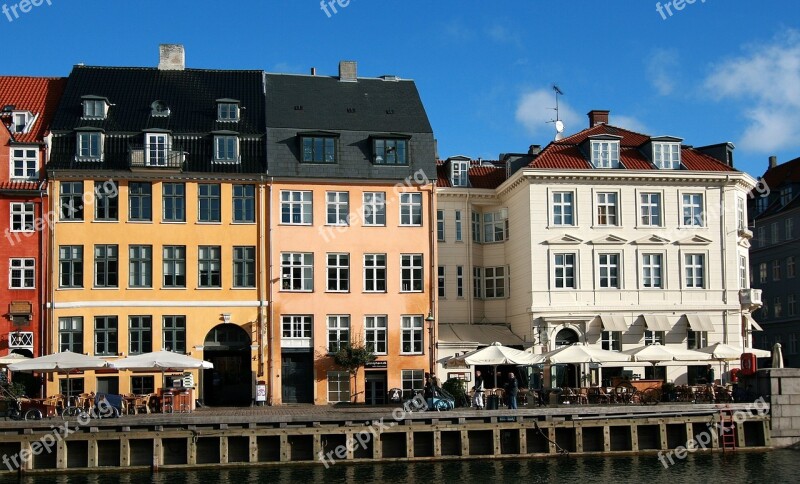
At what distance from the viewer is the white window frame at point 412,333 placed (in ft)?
180

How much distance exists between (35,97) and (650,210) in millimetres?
31816

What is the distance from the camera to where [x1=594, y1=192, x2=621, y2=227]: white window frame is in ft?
189

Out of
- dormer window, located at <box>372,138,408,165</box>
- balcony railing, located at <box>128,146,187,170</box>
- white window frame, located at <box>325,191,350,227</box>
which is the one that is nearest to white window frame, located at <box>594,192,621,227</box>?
dormer window, located at <box>372,138,408,165</box>

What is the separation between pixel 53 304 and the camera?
5169 cm

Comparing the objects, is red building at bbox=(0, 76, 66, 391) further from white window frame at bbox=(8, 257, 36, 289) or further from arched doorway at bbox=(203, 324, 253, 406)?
arched doorway at bbox=(203, 324, 253, 406)

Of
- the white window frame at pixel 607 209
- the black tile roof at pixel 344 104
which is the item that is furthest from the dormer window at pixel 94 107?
the white window frame at pixel 607 209

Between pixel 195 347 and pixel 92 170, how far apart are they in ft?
31.2

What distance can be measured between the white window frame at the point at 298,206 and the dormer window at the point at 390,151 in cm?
388

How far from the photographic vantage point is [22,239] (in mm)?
51969

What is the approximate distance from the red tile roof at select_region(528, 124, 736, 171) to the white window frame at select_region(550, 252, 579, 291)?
4410 mm

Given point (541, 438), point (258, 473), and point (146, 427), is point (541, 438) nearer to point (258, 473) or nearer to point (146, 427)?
point (258, 473)

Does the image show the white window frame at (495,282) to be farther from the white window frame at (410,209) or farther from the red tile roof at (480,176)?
the white window frame at (410,209)

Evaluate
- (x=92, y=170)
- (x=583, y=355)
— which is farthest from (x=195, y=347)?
(x=583, y=355)

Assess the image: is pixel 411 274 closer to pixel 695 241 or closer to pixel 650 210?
pixel 650 210
